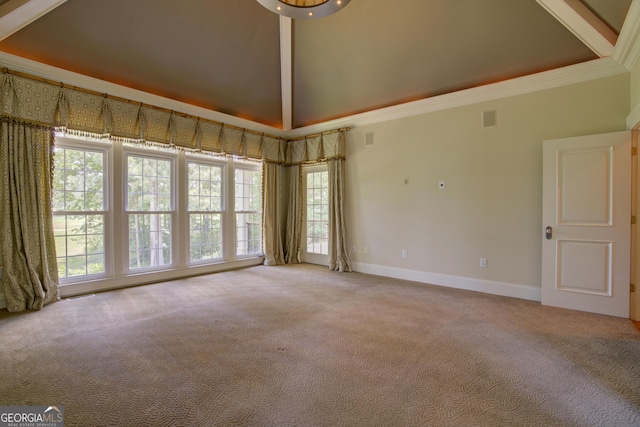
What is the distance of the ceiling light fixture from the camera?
289 centimetres

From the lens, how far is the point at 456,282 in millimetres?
4328

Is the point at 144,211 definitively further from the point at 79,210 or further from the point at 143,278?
the point at 143,278

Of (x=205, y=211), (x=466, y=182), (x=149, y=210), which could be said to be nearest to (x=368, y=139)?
(x=466, y=182)

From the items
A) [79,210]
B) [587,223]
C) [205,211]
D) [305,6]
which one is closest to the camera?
[305,6]

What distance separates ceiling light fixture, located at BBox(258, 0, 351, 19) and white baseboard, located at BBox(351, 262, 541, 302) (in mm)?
3786

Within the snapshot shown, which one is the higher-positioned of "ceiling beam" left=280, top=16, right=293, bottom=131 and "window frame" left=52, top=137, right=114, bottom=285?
"ceiling beam" left=280, top=16, right=293, bottom=131

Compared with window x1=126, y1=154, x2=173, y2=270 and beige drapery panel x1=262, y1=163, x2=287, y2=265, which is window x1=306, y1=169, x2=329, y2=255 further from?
window x1=126, y1=154, x2=173, y2=270

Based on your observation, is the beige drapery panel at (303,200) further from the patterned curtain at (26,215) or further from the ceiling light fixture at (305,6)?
the patterned curtain at (26,215)

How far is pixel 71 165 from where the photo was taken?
3.86 meters

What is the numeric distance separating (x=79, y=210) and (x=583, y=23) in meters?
6.38

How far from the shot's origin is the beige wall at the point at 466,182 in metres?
3.58

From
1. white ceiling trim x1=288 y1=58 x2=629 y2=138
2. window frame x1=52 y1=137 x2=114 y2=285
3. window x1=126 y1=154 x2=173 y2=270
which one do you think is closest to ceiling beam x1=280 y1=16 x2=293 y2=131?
white ceiling trim x1=288 y1=58 x2=629 y2=138

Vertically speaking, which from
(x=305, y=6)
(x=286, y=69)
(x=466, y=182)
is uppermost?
(x=286, y=69)

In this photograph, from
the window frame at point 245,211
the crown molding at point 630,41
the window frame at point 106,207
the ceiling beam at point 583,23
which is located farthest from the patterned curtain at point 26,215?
the crown molding at point 630,41
